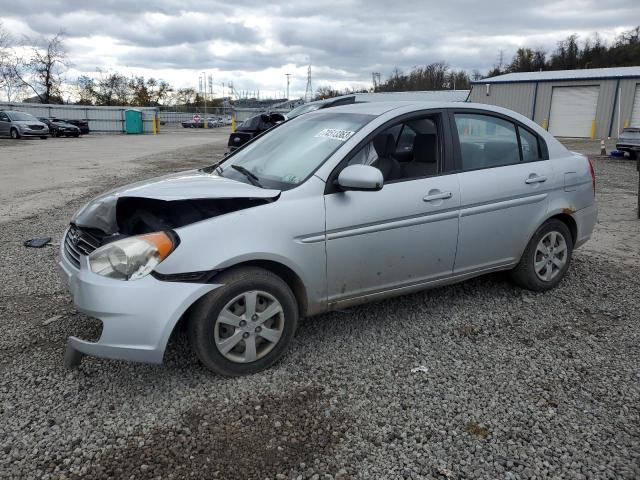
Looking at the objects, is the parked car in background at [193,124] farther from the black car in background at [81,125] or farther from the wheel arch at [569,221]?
the wheel arch at [569,221]

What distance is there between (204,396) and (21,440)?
3.06 feet

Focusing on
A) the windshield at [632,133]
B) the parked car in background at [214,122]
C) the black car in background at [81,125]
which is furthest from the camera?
the parked car in background at [214,122]

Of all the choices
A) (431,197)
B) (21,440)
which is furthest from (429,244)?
(21,440)

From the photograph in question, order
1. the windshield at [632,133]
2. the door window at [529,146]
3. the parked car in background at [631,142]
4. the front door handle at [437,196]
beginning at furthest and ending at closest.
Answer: the windshield at [632,133]
the parked car in background at [631,142]
the door window at [529,146]
the front door handle at [437,196]

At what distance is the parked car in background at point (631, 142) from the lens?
17656 millimetres

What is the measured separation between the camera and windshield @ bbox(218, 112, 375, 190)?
3568 millimetres

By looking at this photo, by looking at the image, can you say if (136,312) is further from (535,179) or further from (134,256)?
(535,179)

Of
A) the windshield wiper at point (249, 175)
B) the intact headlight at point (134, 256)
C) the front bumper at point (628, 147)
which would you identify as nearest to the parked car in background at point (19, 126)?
the front bumper at point (628, 147)

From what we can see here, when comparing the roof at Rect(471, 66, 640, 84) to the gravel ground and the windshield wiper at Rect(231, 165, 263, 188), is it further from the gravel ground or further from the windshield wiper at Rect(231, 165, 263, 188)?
the windshield wiper at Rect(231, 165, 263, 188)

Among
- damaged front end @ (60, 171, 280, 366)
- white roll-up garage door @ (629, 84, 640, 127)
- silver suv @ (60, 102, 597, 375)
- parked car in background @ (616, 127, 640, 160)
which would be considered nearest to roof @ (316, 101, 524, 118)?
silver suv @ (60, 102, 597, 375)

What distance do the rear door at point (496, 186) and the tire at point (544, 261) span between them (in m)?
0.13

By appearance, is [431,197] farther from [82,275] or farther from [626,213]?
[626,213]

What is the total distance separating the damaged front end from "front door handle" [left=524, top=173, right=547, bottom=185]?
7.35 ft

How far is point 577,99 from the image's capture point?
31422mm
